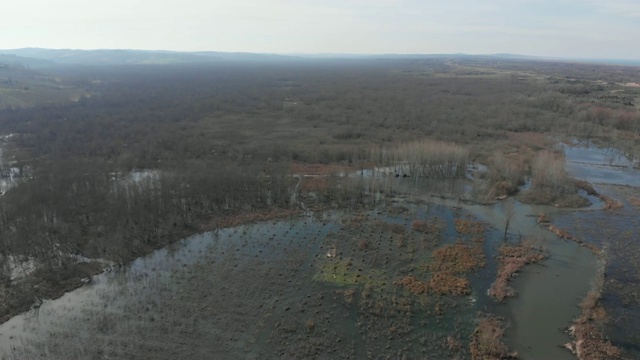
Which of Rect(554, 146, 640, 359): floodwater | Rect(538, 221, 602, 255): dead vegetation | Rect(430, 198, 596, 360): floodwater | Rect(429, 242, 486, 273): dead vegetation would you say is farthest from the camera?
Rect(538, 221, 602, 255): dead vegetation

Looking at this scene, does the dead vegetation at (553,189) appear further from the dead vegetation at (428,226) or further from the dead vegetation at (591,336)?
the dead vegetation at (591,336)

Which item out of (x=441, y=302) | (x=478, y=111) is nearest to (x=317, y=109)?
(x=478, y=111)

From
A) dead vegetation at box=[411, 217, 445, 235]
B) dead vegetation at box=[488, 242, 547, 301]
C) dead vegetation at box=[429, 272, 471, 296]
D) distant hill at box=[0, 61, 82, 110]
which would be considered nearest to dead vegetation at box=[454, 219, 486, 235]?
dead vegetation at box=[411, 217, 445, 235]

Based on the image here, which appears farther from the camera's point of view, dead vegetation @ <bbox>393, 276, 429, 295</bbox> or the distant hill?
the distant hill

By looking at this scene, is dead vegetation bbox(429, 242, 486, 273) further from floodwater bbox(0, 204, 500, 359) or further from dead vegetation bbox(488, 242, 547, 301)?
dead vegetation bbox(488, 242, 547, 301)

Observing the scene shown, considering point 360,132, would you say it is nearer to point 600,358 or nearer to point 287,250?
point 287,250

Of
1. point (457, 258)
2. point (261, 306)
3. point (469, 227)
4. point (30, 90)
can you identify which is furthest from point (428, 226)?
point (30, 90)
